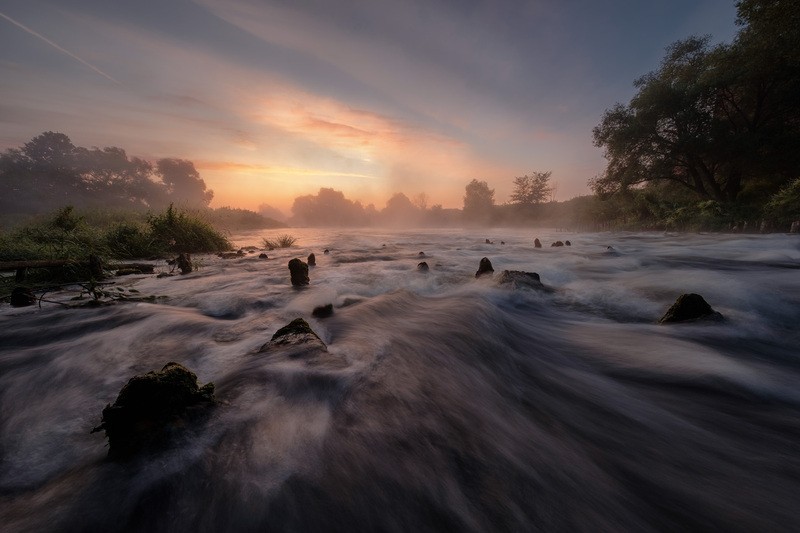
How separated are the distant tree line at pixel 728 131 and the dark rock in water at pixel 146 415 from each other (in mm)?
23312

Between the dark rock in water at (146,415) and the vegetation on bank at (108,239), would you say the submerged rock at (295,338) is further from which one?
the vegetation on bank at (108,239)

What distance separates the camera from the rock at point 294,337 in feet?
9.25

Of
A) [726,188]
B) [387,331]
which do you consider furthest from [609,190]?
[387,331]

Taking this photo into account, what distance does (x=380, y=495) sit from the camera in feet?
4.96

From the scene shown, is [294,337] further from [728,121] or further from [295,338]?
[728,121]

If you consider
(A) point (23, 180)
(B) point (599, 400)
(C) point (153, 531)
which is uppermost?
(A) point (23, 180)

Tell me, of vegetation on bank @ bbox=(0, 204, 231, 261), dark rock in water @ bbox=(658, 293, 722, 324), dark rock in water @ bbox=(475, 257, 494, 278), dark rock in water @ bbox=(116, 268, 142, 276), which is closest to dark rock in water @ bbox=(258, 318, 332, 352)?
dark rock in water @ bbox=(658, 293, 722, 324)

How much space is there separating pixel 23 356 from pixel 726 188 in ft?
115

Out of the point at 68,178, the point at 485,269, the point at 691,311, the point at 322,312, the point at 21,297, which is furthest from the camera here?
the point at 68,178

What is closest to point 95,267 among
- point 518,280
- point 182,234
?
point 182,234

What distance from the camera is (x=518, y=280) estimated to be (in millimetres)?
6090

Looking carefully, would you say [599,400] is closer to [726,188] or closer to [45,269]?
[45,269]

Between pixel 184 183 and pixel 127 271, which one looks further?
pixel 184 183

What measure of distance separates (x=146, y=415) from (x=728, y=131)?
1266 inches
